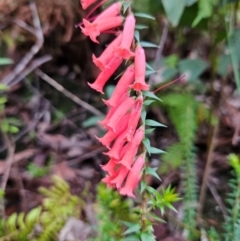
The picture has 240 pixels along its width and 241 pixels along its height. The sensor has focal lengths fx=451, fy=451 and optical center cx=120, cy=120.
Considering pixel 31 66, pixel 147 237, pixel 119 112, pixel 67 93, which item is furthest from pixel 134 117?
pixel 31 66

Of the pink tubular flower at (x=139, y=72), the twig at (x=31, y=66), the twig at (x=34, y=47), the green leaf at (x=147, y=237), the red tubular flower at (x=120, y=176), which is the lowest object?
the twig at (x=31, y=66)

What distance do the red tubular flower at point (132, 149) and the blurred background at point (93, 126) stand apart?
7.1 inches

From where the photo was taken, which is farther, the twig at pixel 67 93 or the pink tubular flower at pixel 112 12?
the twig at pixel 67 93

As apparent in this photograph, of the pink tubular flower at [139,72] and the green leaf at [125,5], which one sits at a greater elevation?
the green leaf at [125,5]

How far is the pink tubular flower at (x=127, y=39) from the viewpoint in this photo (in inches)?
38.4

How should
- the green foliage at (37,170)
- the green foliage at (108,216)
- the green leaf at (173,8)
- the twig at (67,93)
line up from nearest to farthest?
the green foliage at (108,216)
the green leaf at (173,8)
the green foliage at (37,170)
the twig at (67,93)

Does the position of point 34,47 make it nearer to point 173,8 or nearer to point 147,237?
point 173,8

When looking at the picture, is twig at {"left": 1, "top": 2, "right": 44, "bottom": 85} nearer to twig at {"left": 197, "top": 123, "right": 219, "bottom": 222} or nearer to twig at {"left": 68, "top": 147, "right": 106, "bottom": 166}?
twig at {"left": 68, "top": 147, "right": 106, "bottom": 166}

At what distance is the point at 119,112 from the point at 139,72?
0.11m

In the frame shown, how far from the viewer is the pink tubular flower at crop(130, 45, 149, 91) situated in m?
0.99

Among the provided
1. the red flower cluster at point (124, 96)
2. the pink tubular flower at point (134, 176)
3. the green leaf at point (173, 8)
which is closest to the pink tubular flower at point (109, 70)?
the red flower cluster at point (124, 96)

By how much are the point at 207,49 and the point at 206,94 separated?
1.65 ft

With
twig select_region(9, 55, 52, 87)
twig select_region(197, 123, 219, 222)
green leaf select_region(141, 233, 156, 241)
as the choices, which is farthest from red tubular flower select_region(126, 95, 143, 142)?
twig select_region(9, 55, 52, 87)

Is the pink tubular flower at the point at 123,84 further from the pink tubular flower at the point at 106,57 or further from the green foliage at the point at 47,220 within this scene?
the green foliage at the point at 47,220
